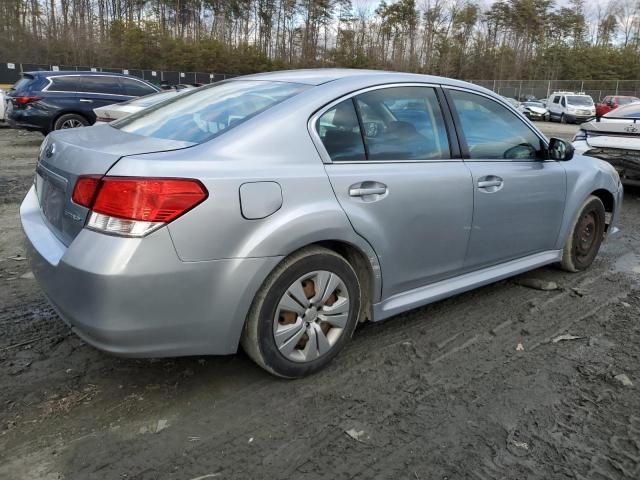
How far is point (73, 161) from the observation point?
259cm

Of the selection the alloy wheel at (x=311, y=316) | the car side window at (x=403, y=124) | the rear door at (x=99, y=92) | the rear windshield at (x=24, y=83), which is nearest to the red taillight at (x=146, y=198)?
the alloy wheel at (x=311, y=316)

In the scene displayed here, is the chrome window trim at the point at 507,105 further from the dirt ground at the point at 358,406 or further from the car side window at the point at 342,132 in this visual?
the dirt ground at the point at 358,406

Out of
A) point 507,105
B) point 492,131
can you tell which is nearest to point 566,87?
point 507,105

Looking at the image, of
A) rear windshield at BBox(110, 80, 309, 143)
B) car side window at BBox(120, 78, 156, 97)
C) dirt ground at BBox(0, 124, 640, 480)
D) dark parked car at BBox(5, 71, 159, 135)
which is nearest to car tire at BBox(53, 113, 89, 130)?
dark parked car at BBox(5, 71, 159, 135)

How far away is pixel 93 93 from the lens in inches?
500

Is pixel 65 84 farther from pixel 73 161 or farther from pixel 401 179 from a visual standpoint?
pixel 401 179

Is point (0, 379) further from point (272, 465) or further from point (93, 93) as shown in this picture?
point (93, 93)

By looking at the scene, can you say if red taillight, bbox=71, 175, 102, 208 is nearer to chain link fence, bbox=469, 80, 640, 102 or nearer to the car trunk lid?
the car trunk lid

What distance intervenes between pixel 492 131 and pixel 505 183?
0.39 metres

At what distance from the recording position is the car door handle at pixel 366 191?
284cm

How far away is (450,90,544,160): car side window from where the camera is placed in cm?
355

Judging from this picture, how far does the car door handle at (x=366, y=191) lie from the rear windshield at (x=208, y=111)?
61 centimetres

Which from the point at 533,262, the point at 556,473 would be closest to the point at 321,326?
the point at 556,473

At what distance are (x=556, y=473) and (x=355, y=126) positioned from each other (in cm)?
191
